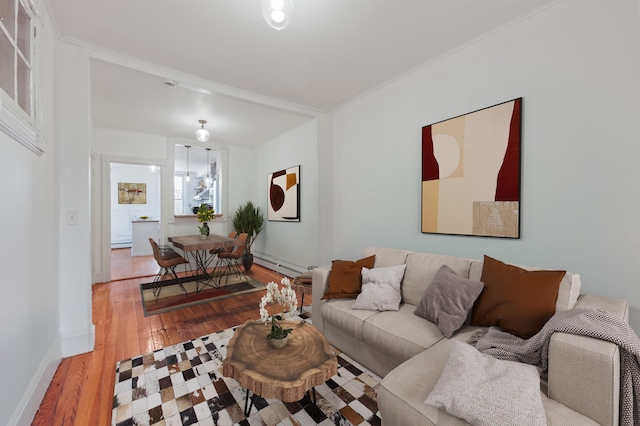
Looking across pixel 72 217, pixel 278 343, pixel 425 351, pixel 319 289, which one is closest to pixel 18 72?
pixel 72 217

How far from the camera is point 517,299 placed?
1625mm

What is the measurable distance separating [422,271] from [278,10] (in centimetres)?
221

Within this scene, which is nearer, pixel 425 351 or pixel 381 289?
pixel 425 351

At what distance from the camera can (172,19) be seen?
213 cm

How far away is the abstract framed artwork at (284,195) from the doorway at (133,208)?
13.6ft

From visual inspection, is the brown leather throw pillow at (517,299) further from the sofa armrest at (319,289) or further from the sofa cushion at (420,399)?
the sofa armrest at (319,289)

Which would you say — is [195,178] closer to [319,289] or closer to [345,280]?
[319,289]

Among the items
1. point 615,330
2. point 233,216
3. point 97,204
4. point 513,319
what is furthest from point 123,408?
point 233,216

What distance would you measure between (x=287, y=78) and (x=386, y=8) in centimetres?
140

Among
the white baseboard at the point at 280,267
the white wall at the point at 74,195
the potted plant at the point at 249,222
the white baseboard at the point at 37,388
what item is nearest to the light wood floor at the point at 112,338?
the white baseboard at the point at 37,388

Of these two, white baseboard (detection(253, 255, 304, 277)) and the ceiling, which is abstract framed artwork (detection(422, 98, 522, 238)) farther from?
white baseboard (detection(253, 255, 304, 277))

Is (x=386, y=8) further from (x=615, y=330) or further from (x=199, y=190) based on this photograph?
(x=199, y=190)

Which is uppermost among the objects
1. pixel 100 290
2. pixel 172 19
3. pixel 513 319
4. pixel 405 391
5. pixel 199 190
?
pixel 172 19

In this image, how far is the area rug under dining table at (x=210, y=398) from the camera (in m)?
1.63
